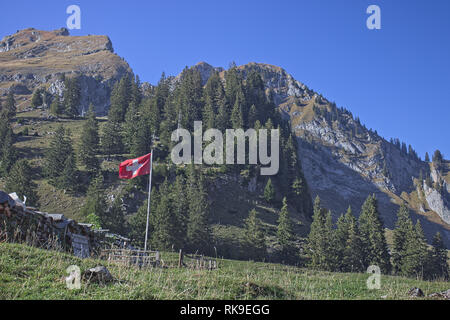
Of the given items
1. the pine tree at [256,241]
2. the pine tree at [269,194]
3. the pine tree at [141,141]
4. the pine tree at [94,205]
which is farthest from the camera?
the pine tree at [269,194]

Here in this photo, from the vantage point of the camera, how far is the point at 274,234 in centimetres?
7244

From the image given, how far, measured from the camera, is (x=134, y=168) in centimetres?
2569

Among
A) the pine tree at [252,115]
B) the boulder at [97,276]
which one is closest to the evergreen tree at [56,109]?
the pine tree at [252,115]

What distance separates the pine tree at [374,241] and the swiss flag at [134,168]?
4634 centimetres

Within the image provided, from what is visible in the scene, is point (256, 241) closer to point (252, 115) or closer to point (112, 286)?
point (112, 286)

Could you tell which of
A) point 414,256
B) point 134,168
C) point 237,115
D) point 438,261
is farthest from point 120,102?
point 438,261

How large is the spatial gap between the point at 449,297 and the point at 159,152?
84796 millimetres

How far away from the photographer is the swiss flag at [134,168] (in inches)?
989

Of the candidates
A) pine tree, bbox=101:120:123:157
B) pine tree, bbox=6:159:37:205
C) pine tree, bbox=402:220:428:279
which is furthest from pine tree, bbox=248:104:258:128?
pine tree, bbox=6:159:37:205

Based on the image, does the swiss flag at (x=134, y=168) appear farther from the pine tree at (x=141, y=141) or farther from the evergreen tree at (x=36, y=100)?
the evergreen tree at (x=36, y=100)

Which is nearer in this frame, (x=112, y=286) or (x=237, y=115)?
(x=112, y=286)

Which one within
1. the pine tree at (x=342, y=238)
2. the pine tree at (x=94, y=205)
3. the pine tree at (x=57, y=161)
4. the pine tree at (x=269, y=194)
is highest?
the pine tree at (x=57, y=161)

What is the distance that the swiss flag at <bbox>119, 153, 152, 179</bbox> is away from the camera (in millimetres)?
25109

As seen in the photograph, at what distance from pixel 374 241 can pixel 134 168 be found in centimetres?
5059
